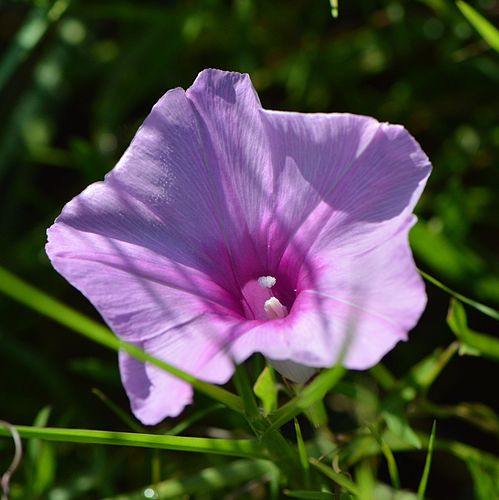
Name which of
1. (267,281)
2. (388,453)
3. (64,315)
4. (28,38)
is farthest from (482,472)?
(28,38)

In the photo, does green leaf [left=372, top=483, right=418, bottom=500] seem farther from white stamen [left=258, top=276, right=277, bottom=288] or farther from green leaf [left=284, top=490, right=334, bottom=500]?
white stamen [left=258, top=276, right=277, bottom=288]

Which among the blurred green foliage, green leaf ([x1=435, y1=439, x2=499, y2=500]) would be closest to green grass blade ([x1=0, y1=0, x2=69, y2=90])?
the blurred green foliage

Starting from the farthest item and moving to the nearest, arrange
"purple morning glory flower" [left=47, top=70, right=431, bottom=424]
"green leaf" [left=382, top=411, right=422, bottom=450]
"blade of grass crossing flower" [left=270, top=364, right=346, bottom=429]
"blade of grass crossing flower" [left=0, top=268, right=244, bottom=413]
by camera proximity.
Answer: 1. "green leaf" [left=382, top=411, right=422, bottom=450]
2. "purple morning glory flower" [left=47, top=70, right=431, bottom=424]
3. "blade of grass crossing flower" [left=270, top=364, right=346, bottom=429]
4. "blade of grass crossing flower" [left=0, top=268, right=244, bottom=413]

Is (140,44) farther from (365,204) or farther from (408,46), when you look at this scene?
(365,204)

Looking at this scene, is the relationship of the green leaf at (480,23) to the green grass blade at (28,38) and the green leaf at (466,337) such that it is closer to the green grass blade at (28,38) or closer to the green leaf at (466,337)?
the green leaf at (466,337)

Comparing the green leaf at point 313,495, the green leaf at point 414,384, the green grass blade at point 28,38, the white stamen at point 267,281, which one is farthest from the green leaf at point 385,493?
the green grass blade at point 28,38
